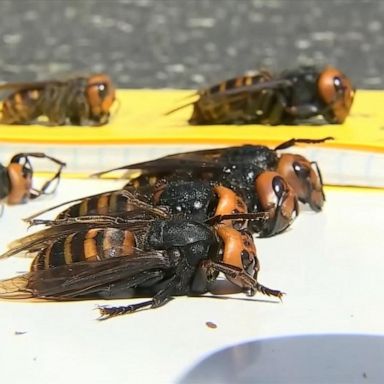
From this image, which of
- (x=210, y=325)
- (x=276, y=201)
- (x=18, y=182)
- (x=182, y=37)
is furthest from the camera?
(x=182, y=37)

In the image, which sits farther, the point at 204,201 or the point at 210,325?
the point at 204,201

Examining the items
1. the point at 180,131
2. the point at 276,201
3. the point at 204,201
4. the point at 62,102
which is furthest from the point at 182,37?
the point at 204,201

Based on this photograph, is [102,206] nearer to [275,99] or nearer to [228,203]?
[228,203]

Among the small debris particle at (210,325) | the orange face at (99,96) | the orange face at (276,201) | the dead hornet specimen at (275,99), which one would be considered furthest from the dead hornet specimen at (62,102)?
the small debris particle at (210,325)

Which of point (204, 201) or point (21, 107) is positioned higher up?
point (21, 107)

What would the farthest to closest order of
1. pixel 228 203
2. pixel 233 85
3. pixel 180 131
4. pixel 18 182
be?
pixel 233 85 → pixel 180 131 → pixel 18 182 → pixel 228 203

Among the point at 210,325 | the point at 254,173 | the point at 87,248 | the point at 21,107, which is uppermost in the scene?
the point at 21,107

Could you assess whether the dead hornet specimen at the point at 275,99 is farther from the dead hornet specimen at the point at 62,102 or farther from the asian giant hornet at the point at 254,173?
the asian giant hornet at the point at 254,173
